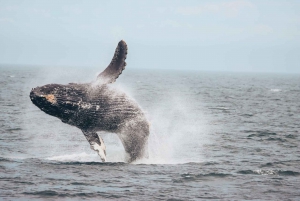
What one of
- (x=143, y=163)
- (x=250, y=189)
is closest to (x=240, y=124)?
(x=143, y=163)

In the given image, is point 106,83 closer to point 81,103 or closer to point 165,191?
point 81,103

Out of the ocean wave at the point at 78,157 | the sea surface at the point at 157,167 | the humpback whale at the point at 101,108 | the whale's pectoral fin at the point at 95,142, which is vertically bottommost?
the ocean wave at the point at 78,157

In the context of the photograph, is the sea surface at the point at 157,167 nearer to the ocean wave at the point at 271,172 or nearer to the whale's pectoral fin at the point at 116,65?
the ocean wave at the point at 271,172

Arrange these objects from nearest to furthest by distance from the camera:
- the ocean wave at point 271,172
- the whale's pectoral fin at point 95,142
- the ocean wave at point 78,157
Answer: the whale's pectoral fin at point 95,142, the ocean wave at point 271,172, the ocean wave at point 78,157

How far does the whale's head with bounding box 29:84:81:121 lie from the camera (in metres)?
10.9

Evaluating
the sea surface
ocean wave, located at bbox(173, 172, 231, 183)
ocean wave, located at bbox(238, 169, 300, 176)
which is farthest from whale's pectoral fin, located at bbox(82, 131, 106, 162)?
ocean wave, located at bbox(238, 169, 300, 176)

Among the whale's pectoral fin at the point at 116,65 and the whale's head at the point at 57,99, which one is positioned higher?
the whale's pectoral fin at the point at 116,65

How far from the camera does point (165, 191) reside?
989 cm

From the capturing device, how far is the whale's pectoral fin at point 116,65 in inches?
452

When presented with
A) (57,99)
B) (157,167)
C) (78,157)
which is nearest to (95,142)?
(57,99)

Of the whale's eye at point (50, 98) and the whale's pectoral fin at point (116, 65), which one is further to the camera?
the whale's pectoral fin at point (116, 65)

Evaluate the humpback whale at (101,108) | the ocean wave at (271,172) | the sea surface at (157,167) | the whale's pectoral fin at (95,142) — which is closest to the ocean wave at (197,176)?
the sea surface at (157,167)

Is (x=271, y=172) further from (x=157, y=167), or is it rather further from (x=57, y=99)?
(x=57, y=99)

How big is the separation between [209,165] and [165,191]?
3.24 metres
